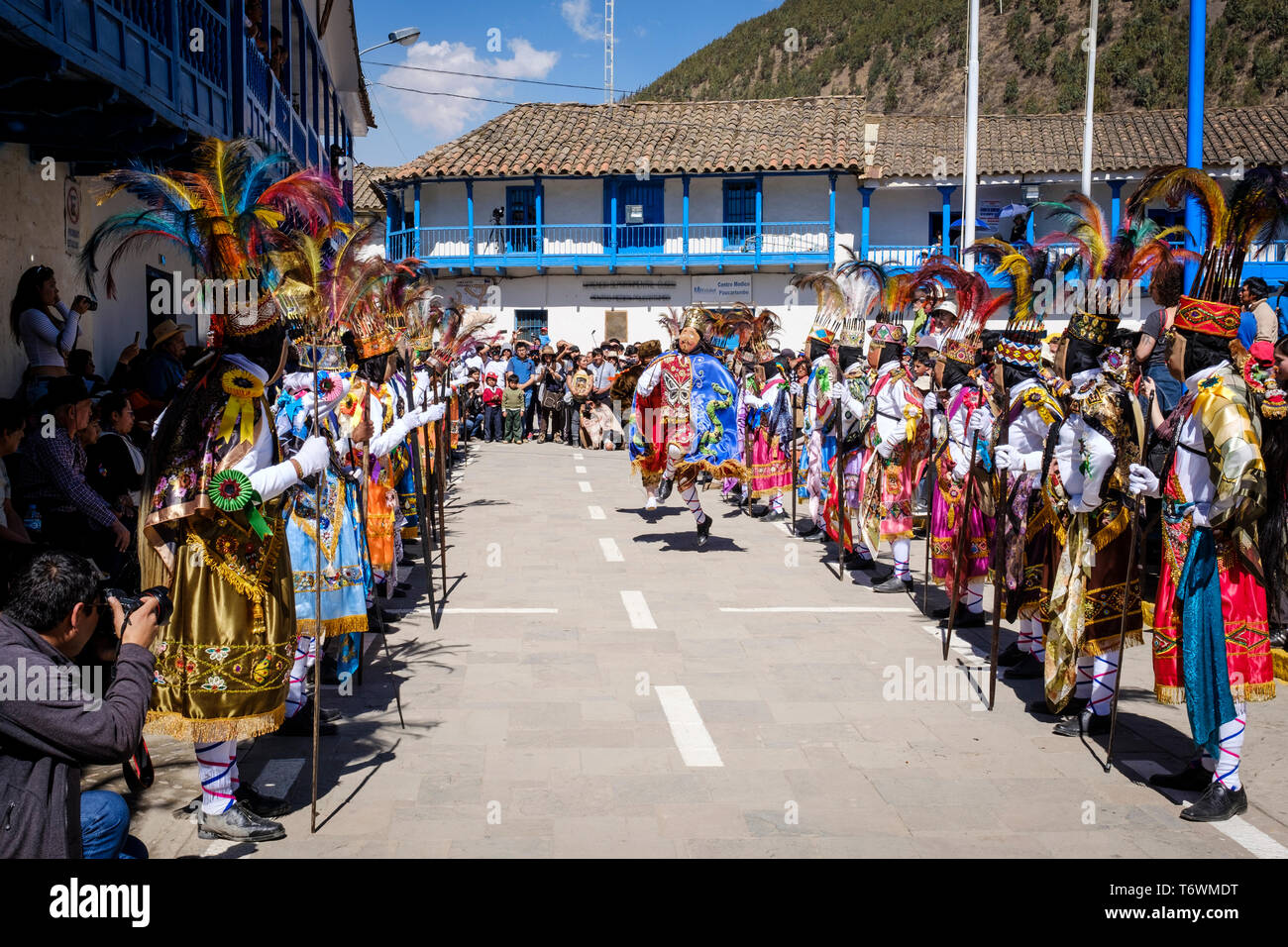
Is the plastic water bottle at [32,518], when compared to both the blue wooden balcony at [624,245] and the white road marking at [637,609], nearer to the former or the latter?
the white road marking at [637,609]

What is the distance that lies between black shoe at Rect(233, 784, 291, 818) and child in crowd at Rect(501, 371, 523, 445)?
64.6 ft

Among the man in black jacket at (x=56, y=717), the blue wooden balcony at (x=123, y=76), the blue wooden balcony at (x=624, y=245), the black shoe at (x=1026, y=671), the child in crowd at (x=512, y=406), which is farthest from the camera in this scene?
the blue wooden balcony at (x=624, y=245)

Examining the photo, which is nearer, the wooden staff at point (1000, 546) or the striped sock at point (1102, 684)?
the striped sock at point (1102, 684)

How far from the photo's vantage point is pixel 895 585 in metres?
9.89

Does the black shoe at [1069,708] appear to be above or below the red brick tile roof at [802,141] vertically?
below

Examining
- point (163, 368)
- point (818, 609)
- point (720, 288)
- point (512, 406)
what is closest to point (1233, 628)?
point (818, 609)

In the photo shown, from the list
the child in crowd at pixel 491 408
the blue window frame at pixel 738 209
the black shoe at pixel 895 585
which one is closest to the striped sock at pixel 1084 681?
the black shoe at pixel 895 585

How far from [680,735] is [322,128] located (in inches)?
826

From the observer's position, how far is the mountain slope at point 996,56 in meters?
50.2

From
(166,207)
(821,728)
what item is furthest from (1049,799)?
(166,207)

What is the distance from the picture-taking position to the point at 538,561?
10.9m

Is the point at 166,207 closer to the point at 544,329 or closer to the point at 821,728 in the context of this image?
the point at 821,728

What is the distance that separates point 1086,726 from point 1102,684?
9.4 inches

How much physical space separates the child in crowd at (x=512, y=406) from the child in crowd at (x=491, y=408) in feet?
0.69
